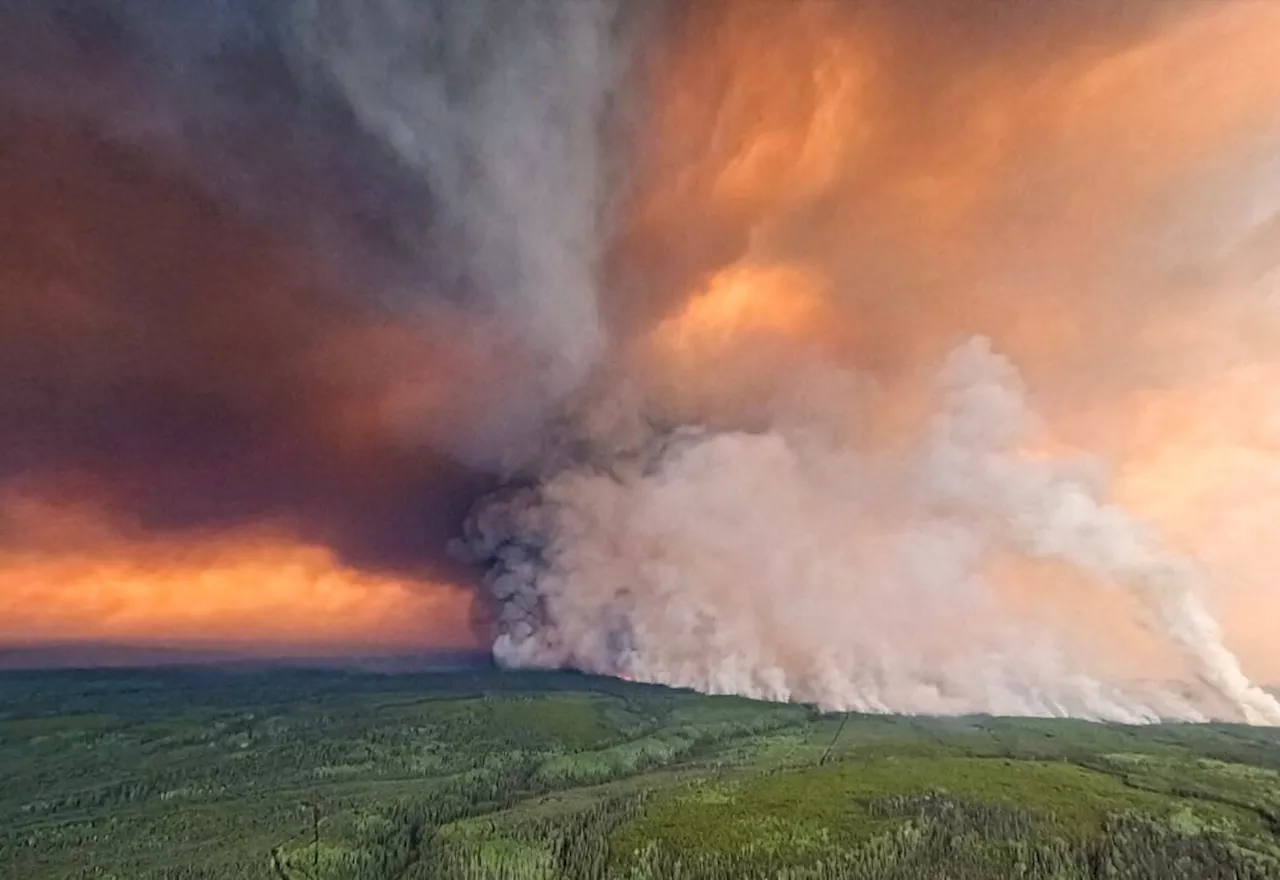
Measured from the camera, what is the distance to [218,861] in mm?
170375

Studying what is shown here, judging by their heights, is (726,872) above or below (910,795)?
below

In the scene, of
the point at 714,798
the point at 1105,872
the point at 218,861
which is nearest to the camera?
the point at 1105,872

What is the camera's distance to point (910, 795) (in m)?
189

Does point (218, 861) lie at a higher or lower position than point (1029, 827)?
lower

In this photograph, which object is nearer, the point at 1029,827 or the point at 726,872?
the point at 726,872

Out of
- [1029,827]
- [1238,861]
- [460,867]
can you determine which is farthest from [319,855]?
[1238,861]

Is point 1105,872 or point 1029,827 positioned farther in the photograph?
point 1029,827

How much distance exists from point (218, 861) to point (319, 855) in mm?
20334

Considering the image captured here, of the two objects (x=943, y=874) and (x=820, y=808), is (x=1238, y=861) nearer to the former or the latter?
(x=943, y=874)

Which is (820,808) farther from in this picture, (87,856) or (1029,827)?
(87,856)

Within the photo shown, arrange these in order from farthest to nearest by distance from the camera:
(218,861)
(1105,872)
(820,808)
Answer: (820,808) < (218,861) < (1105,872)

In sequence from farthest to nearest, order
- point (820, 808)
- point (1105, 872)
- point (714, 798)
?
point (714, 798), point (820, 808), point (1105, 872)

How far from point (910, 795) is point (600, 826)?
237ft

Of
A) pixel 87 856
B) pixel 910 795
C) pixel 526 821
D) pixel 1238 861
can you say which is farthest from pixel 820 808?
pixel 87 856
